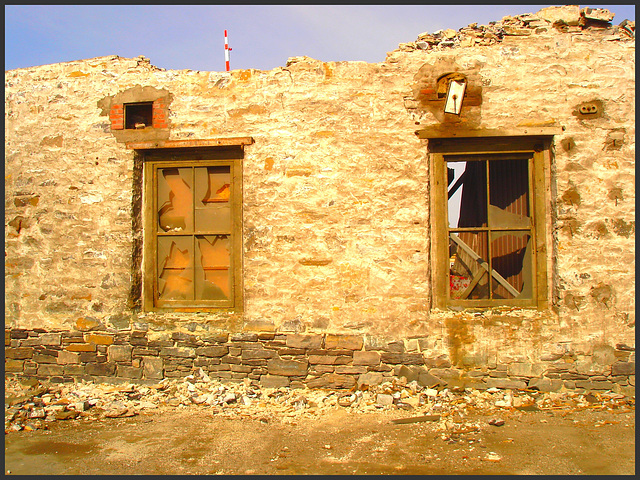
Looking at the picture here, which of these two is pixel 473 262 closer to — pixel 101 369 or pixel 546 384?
pixel 546 384

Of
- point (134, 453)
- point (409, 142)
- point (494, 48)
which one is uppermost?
point (494, 48)

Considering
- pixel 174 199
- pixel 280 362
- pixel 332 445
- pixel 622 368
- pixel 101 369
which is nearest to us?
pixel 332 445

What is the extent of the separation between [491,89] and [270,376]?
10.5 feet

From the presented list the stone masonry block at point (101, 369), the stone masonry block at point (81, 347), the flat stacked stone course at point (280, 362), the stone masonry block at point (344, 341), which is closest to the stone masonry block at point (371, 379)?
the flat stacked stone course at point (280, 362)

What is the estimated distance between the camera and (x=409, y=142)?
13.8 ft

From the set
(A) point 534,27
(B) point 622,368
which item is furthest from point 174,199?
(B) point 622,368

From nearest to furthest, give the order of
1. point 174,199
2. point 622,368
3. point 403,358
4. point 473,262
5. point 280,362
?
point 622,368
point 403,358
point 280,362
point 473,262
point 174,199

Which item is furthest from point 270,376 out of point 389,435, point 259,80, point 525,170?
point 525,170

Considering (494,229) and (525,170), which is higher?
(525,170)

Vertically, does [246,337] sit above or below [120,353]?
above

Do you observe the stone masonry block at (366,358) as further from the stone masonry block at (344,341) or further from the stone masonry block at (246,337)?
the stone masonry block at (246,337)

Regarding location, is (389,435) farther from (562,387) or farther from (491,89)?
(491,89)

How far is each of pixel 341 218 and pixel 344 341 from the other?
1084mm

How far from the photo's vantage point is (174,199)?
4.54 metres
